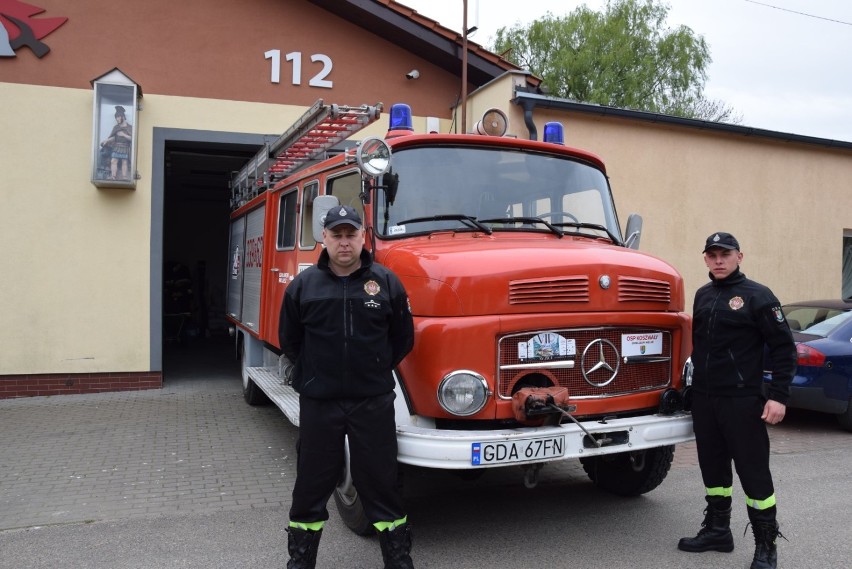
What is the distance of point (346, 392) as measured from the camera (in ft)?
12.0

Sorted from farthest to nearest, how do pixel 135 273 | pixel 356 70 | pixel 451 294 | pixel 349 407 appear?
pixel 356 70, pixel 135 273, pixel 451 294, pixel 349 407

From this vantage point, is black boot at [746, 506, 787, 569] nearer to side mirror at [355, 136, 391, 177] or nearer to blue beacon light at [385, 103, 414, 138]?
side mirror at [355, 136, 391, 177]

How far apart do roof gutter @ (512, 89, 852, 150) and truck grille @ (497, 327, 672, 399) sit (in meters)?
5.93

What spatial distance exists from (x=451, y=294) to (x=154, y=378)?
6746 mm

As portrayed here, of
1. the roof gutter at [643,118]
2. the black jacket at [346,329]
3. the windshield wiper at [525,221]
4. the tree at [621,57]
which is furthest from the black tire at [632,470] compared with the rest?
the tree at [621,57]

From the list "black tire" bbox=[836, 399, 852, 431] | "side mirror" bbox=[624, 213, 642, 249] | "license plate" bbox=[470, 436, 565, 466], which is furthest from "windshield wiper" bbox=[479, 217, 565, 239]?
"black tire" bbox=[836, 399, 852, 431]

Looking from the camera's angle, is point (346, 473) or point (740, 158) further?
point (740, 158)

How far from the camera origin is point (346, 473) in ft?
14.2

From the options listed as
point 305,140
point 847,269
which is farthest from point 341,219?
point 847,269

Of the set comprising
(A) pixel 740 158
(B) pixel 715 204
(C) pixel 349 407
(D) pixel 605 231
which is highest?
(A) pixel 740 158

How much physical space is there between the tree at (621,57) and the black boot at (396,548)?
91.3 feet

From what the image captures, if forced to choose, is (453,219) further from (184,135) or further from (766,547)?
(184,135)

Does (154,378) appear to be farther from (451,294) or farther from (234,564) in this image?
(451,294)

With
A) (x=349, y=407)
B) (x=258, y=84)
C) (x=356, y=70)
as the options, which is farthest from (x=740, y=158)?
(x=349, y=407)
